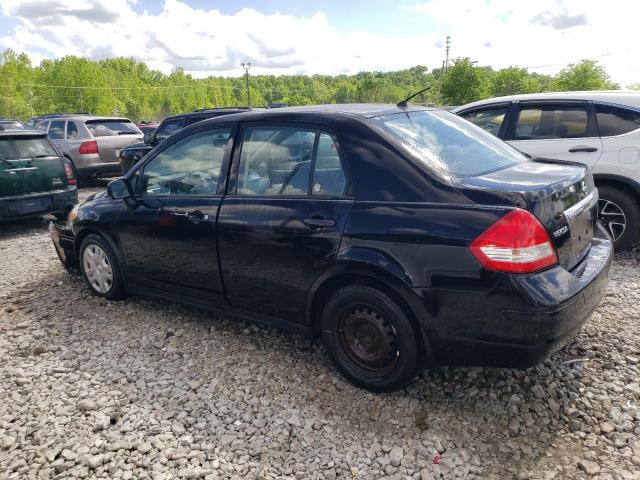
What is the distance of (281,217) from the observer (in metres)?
3.11

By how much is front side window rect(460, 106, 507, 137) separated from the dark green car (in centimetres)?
564

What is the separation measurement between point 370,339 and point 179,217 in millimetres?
1764

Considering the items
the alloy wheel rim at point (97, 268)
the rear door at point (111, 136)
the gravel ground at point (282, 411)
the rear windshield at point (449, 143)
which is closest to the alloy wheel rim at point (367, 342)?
the gravel ground at point (282, 411)

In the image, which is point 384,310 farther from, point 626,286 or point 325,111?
point 626,286

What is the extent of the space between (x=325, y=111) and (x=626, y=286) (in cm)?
330

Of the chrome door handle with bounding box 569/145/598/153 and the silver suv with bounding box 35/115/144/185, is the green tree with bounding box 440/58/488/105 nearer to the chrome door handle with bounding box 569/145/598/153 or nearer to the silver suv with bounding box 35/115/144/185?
the silver suv with bounding box 35/115/144/185

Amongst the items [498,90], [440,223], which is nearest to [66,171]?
[440,223]

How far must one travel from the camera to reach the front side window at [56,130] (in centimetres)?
1165

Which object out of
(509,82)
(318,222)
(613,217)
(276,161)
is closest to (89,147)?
(276,161)

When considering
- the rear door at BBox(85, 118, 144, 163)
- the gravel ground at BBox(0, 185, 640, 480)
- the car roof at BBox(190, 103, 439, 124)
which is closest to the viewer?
the gravel ground at BBox(0, 185, 640, 480)

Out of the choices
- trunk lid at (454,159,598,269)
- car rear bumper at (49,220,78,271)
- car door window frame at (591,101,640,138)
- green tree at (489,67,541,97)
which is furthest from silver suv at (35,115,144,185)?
green tree at (489,67,541,97)

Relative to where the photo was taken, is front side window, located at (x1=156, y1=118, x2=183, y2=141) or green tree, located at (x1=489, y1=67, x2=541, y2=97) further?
green tree, located at (x1=489, y1=67, x2=541, y2=97)

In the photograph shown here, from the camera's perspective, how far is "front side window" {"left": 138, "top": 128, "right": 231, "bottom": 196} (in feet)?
11.8

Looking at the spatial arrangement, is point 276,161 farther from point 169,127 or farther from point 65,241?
point 169,127
